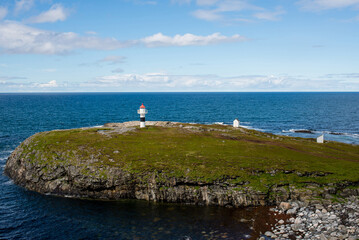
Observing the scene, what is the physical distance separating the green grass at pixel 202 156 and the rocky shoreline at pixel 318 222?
10.9 feet

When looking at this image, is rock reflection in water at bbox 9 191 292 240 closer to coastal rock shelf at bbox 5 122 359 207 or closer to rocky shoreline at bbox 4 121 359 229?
rocky shoreline at bbox 4 121 359 229

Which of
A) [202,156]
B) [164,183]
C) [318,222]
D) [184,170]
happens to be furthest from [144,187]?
[318,222]

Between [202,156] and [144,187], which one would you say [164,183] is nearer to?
[144,187]

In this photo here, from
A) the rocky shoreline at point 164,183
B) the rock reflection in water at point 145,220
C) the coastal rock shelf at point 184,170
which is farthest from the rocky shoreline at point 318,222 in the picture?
the rock reflection in water at point 145,220

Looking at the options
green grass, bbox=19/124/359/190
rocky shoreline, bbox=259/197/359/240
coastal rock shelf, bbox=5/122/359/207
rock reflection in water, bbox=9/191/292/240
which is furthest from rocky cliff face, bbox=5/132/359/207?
rocky shoreline, bbox=259/197/359/240

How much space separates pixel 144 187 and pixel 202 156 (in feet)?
29.7

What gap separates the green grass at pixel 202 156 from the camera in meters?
32.3

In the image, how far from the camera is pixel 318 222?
25016mm

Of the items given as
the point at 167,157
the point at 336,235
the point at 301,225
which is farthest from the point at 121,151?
the point at 336,235

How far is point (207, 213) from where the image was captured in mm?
29172

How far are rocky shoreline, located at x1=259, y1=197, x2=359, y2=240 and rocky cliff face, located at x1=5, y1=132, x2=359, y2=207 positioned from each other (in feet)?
4.38

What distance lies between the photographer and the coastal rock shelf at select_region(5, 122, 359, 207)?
30.8 m

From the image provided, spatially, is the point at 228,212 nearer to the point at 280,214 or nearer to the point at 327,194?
the point at 280,214

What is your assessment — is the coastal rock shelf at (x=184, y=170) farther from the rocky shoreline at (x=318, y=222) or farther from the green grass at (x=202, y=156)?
the rocky shoreline at (x=318, y=222)
